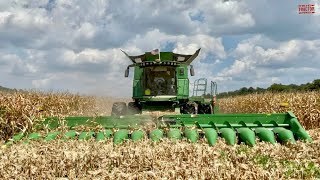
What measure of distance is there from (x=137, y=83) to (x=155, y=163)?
24.6ft

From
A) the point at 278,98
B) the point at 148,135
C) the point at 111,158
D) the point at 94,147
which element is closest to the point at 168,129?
the point at 148,135

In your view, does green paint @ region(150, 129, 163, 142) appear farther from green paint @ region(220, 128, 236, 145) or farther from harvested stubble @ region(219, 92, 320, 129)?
harvested stubble @ region(219, 92, 320, 129)

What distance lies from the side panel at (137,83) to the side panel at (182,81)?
3.40 feet

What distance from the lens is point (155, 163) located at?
458 cm

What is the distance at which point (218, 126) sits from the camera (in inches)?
291

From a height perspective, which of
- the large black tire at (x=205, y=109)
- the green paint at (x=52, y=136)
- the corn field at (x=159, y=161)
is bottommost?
the corn field at (x=159, y=161)

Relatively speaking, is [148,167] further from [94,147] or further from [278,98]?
[278,98]

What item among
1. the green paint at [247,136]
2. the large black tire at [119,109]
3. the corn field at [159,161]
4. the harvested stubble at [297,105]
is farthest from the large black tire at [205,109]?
the corn field at [159,161]

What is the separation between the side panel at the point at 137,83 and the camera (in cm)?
1188

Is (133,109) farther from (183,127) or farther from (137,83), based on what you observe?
(183,127)

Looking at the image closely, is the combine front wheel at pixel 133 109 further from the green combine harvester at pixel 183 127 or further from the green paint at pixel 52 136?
the green paint at pixel 52 136

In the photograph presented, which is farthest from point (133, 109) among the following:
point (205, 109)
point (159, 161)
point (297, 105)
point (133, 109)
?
point (159, 161)

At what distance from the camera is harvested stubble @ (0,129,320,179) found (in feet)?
13.4

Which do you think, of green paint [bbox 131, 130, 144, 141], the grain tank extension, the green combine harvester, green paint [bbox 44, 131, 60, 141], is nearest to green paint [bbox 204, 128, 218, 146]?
the green combine harvester
